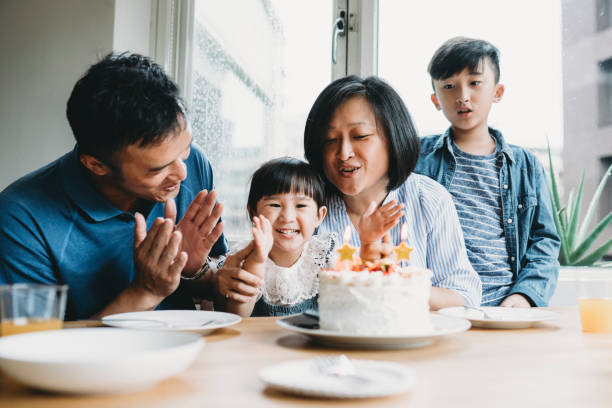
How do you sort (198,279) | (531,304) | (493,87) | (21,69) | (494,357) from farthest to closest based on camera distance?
1. (21,69)
2. (493,87)
3. (531,304)
4. (198,279)
5. (494,357)

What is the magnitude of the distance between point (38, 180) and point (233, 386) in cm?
103

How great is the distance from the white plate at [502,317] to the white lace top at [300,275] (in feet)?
2.18

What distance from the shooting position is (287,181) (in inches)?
74.0

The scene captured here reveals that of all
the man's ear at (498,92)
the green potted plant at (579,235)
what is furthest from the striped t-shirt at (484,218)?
the green potted plant at (579,235)

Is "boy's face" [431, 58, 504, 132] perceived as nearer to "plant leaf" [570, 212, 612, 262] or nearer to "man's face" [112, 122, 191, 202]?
"plant leaf" [570, 212, 612, 262]

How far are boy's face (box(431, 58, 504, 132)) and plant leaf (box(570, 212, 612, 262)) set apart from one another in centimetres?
106

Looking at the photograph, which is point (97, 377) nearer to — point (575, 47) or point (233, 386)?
point (233, 386)

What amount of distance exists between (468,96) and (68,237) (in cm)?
165

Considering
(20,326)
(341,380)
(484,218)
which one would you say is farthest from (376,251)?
(484,218)

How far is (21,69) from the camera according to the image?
2502mm

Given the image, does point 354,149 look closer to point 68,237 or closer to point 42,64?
point 68,237

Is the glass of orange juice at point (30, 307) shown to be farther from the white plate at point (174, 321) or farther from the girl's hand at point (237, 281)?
the girl's hand at point (237, 281)

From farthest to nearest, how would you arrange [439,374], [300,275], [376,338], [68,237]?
[300,275], [68,237], [376,338], [439,374]

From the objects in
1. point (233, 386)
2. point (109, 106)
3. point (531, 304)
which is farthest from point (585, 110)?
point (233, 386)
